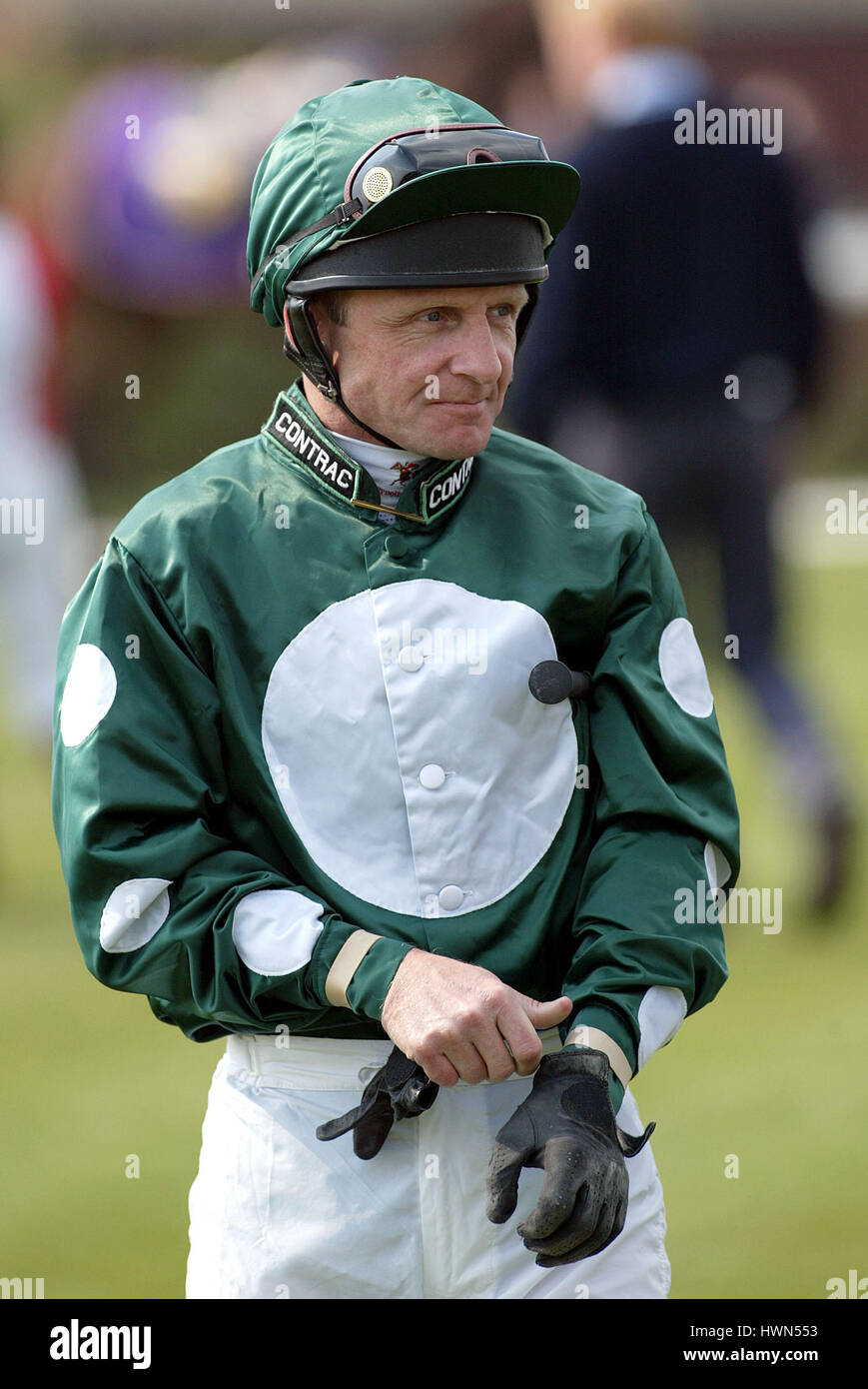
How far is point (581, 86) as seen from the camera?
576cm

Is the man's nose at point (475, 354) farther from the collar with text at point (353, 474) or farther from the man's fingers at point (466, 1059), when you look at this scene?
the man's fingers at point (466, 1059)

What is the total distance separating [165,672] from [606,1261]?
2.64ft

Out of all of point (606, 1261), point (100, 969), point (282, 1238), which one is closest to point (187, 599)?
point (100, 969)

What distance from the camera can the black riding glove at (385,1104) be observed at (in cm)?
193

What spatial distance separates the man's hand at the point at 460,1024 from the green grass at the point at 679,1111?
1.74 meters

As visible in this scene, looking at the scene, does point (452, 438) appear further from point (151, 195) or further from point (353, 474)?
point (151, 195)

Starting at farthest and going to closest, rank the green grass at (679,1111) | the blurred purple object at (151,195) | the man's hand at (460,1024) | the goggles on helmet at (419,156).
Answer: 1. the blurred purple object at (151,195)
2. the green grass at (679,1111)
3. the goggles on helmet at (419,156)
4. the man's hand at (460,1024)

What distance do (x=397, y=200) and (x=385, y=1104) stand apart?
3.06 feet

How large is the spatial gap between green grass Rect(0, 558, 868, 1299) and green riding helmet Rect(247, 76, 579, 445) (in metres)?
2.06

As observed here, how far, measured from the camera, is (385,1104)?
1.98 meters

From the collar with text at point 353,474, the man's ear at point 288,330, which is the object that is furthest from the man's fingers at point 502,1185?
the man's ear at point 288,330

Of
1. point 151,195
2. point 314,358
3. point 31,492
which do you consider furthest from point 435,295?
point 151,195
